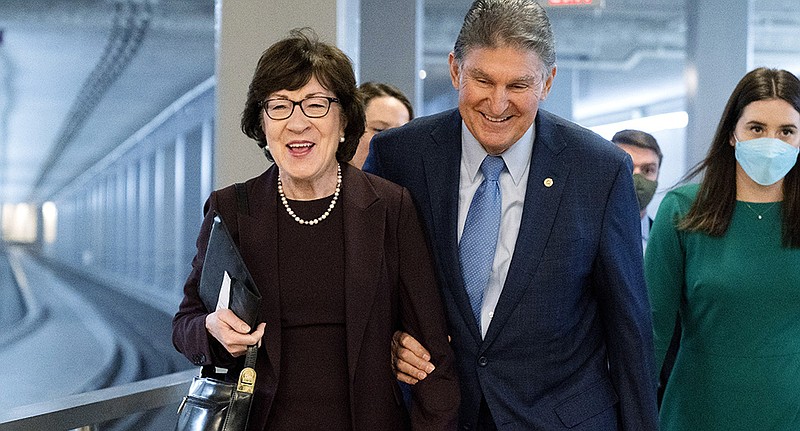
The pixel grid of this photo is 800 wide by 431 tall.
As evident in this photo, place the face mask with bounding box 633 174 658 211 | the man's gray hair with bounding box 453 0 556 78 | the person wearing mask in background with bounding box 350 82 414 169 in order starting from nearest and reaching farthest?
the man's gray hair with bounding box 453 0 556 78 → the person wearing mask in background with bounding box 350 82 414 169 → the face mask with bounding box 633 174 658 211

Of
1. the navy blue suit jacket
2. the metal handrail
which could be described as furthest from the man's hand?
the metal handrail

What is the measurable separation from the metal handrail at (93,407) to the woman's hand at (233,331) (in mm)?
619

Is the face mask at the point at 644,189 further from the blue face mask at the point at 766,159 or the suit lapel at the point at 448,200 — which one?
the suit lapel at the point at 448,200

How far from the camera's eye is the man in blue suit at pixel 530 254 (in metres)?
2.01

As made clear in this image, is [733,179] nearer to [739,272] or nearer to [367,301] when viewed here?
[739,272]

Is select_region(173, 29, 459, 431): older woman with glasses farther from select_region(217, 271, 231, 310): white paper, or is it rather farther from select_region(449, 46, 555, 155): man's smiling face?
select_region(449, 46, 555, 155): man's smiling face

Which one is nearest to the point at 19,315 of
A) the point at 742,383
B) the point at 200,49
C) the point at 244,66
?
the point at 200,49

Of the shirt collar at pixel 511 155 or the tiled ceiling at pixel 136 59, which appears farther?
the tiled ceiling at pixel 136 59

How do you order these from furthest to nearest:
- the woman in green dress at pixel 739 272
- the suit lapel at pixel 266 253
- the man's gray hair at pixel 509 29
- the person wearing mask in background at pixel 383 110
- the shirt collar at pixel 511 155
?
the person wearing mask in background at pixel 383 110 < the woman in green dress at pixel 739 272 < the shirt collar at pixel 511 155 < the man's gray hair at pixel 509 29 < the suit lapel at pixel 266 253

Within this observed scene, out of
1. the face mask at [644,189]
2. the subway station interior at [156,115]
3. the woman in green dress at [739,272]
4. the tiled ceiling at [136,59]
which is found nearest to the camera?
the woman in green dress at [739,272]

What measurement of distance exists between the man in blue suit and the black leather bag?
13.6 inches

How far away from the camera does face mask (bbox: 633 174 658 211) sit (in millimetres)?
3885

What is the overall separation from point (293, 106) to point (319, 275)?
13.4 inches

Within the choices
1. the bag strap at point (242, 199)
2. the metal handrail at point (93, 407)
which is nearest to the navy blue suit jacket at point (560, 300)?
the bag strap at point (242, 199)
